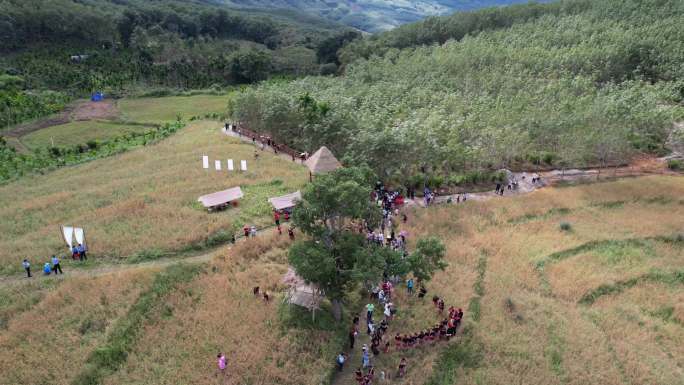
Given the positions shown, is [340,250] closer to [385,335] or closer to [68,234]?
[385,335]

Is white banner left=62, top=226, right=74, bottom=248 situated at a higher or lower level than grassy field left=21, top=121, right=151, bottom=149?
higher

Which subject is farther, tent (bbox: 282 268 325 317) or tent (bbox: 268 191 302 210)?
tent (bbox: 268 191 302 210)

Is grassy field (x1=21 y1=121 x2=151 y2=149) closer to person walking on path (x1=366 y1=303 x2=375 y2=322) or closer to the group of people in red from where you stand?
person walking on path (x1=366 y1=303 x2=375 y2=322)

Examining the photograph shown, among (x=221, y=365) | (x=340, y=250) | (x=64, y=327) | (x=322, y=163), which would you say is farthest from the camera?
(x=322, y=163)

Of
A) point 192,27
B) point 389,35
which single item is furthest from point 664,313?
point 192,27

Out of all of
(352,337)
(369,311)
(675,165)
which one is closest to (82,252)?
(352,337)

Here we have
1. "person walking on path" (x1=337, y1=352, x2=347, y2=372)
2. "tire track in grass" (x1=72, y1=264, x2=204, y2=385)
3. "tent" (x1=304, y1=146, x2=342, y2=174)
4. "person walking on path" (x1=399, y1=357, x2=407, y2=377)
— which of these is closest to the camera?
"tire track in grass" (x1=72, y1=264, x2=204, y2=385)

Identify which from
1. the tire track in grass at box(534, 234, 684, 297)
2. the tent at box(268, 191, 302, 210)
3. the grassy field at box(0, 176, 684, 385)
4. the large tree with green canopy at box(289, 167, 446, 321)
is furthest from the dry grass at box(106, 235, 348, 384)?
the tire track in grass at box(534, 234, 684, 297)
